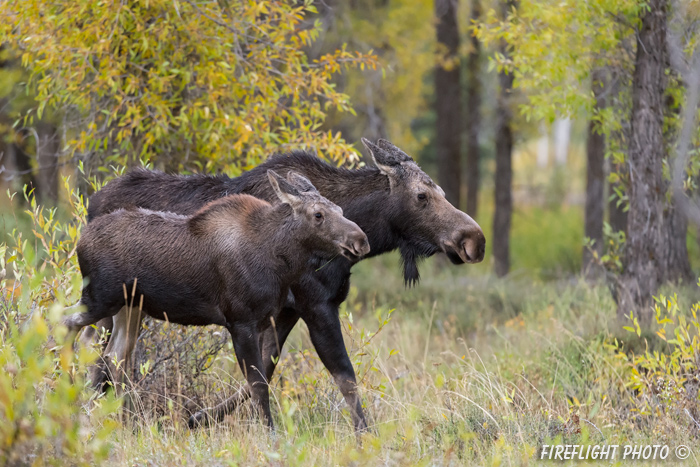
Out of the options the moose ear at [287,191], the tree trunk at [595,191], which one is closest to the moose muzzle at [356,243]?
the moose ear at [287,191]

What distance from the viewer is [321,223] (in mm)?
5246

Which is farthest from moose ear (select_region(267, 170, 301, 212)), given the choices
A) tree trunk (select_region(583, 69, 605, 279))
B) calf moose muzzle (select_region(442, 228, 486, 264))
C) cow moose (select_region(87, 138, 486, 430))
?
tree trunk (select_region(583, 69, 605, 279))

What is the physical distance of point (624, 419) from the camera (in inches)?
249

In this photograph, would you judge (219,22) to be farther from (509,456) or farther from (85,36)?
(509,456)

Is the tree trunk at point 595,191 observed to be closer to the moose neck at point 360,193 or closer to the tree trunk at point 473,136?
the tree trunk at point 473,136

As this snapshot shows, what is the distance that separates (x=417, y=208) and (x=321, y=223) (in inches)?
42.8

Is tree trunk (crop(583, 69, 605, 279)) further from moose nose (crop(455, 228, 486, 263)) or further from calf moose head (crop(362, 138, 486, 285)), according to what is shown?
moose nose (crop(455, 228, 486, 263))

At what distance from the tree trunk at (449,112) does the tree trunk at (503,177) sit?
97cm

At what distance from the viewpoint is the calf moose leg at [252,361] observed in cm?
521

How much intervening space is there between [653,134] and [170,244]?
216 inches

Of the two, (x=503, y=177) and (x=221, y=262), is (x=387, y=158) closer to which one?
(x=221, y=262)

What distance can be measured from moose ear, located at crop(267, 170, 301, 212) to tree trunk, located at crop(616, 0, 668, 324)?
15.1ft

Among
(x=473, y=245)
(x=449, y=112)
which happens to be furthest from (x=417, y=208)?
(x=449, y=112)

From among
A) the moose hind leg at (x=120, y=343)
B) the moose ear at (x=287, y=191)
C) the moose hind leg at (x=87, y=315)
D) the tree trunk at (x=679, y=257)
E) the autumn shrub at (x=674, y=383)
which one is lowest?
the tree trunk at (x=679, y=257)
